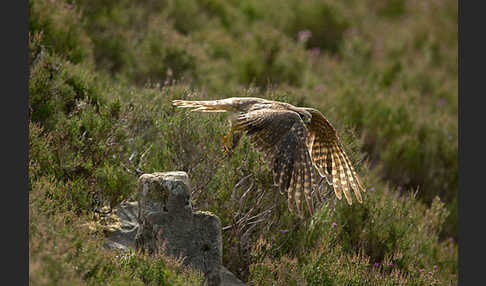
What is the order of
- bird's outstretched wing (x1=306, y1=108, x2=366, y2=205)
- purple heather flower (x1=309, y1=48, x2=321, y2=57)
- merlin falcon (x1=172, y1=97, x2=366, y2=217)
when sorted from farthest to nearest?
purple heather flower (x1=309, y1=48, x2=321, y2=57)
bird's outstretched wing (x1=306, y1=108, x2=366, y2=205)
merlin falcon (x1=172, y1=97, x2=366, y2=217)

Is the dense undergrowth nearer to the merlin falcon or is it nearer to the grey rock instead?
the grey rock

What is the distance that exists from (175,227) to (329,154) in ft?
6.40

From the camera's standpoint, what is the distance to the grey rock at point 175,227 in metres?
Result: 4.89

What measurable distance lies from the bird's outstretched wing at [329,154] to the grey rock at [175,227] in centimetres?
147

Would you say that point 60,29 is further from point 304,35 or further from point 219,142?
point 304,35

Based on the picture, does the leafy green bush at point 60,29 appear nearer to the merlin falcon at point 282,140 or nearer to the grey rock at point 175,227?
the merlin falcon at point 282,140

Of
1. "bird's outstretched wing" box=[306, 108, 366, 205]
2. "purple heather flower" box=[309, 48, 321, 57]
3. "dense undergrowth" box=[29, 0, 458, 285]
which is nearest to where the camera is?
"dense undergrowth" box=[29, 0, 458, 285]

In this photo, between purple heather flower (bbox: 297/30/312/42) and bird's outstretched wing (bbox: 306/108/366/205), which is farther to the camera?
purple heather flower (bbox: 297/30/312/42)

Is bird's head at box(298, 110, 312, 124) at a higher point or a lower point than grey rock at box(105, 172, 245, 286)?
higher

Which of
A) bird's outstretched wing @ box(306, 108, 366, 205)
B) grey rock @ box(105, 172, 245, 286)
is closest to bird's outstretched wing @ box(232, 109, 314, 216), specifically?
grey rock @ box(105, 172, 245, 286)

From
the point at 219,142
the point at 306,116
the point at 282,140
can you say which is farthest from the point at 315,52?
the point at 282,140

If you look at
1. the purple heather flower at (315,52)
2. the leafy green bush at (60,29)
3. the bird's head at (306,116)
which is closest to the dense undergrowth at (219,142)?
the leafy green bush at (60,29)

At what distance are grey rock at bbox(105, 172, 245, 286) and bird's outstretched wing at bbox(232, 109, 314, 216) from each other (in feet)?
2.24

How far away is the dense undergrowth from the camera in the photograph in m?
5.61
